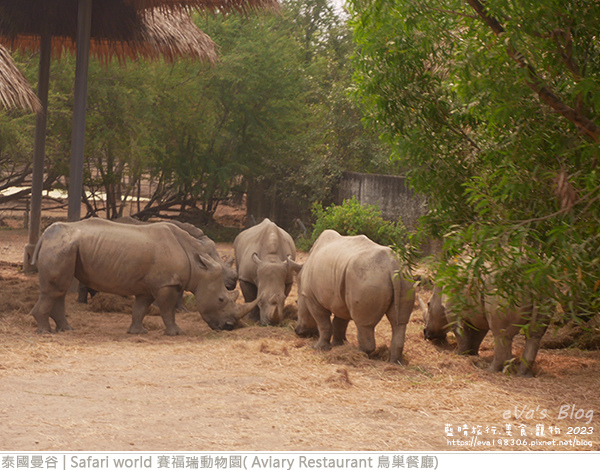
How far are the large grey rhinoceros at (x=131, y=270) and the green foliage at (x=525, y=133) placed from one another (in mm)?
4301

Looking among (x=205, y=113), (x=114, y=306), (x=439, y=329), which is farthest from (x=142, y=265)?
(x=205, y=113)

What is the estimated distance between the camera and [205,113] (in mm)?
20031

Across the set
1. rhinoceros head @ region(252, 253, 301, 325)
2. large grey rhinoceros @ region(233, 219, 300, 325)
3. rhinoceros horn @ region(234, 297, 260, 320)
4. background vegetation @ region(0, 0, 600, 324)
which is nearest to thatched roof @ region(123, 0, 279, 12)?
large grey rhinoceros @ region(233, 219, 300, 325)

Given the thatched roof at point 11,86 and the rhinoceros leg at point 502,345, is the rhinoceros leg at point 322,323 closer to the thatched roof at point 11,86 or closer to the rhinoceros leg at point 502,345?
the rhinoceros leg at point 502,345

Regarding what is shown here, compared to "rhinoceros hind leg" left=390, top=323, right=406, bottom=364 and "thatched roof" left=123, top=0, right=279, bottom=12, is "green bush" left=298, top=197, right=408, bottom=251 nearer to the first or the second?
"thatched roof" left=123, top=0, right=279, bottom=12

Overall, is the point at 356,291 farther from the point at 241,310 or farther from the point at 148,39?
the point at 148,39

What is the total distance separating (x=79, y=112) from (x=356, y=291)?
616cm

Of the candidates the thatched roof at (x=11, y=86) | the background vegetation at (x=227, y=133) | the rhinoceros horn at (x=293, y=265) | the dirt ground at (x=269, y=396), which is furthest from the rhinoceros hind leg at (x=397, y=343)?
the background vegetation at (x=227, y=133)

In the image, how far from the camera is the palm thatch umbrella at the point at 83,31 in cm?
1109

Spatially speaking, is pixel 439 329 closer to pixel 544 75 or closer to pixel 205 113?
pixel 544 75

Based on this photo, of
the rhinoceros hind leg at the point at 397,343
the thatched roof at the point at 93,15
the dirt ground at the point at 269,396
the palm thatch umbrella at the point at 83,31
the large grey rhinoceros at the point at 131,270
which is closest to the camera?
A: the dirt ground at the point at 269,396

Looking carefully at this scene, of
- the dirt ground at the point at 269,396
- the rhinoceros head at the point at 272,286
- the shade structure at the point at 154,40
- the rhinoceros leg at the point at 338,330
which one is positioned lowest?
the dirt ground at the point at 269,396

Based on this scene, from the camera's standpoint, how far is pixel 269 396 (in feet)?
19.3

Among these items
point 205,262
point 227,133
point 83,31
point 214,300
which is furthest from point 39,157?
point 227,133
